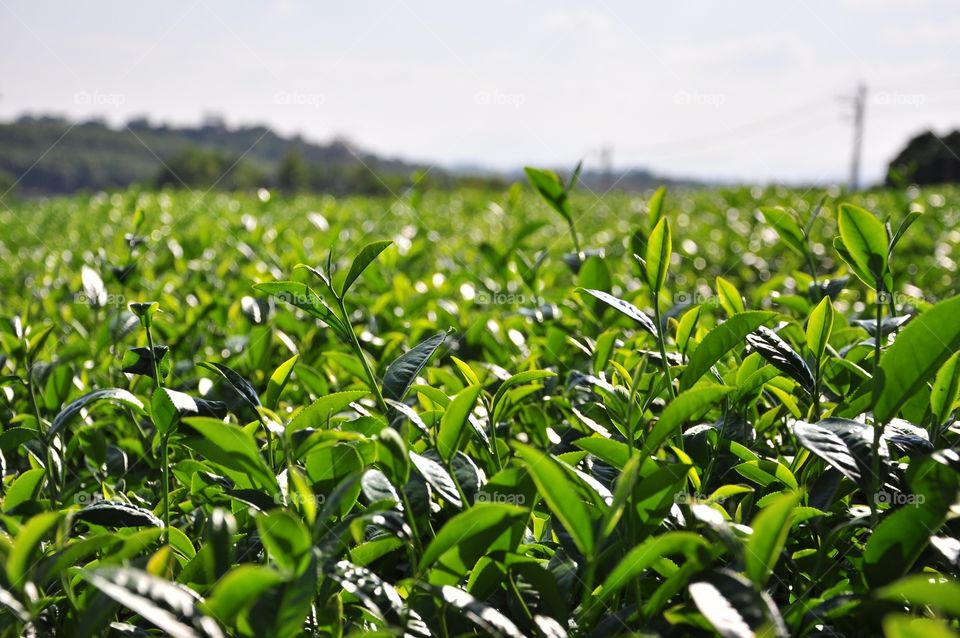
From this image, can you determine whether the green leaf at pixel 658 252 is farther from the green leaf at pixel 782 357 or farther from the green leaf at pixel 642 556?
the green leaf at pixel 642 556

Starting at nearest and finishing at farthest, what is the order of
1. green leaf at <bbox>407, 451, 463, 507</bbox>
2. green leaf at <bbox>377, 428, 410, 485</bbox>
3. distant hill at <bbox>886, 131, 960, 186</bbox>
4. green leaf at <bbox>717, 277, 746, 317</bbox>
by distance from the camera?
green leaf at <bbox>377, 428, 410, 485</bbox> < green leaf at <bbox>407, 451, 463, 507</bbox> < green leaf at <bbox>717, 277, 746, 317</bbox> < distant hill at <bbox>886, 131, 960, 186</bbox>

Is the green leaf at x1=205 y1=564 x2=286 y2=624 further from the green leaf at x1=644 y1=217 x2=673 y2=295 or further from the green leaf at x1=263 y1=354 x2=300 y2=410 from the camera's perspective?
the green leaf at x1=644 y1=217 x2=673 y2=295

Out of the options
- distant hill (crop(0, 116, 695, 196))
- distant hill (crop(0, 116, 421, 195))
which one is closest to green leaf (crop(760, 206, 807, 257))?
distant hill (crop(0, 116, 695, 196))

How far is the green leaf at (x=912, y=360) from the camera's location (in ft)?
3.03

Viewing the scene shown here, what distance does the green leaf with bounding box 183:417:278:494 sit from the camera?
89cm

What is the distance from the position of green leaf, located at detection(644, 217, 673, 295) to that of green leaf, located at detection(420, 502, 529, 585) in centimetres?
50

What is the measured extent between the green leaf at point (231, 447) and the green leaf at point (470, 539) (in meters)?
0.24

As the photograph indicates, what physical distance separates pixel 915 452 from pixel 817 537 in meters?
0.21

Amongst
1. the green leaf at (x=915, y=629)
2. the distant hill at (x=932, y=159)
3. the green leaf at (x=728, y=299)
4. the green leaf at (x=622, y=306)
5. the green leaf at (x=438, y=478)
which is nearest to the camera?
the green leaf at (x=915, y=629)

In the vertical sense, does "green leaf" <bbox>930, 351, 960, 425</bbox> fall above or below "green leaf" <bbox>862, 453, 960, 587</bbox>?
above

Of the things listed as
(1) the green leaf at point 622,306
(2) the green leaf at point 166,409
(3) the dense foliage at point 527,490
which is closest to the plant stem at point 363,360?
(3) the dense foliage at point 527,490

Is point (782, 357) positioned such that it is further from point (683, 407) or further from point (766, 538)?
point (766, 538)

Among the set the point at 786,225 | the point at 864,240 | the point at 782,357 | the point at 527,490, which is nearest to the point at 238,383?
the point at 527,490

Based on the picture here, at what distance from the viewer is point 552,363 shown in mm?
1854
